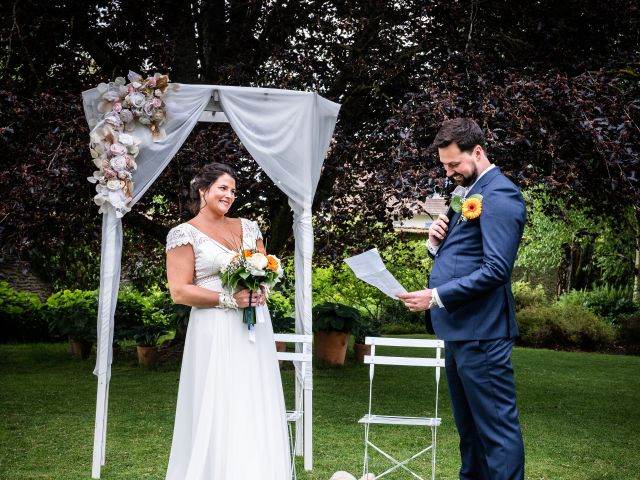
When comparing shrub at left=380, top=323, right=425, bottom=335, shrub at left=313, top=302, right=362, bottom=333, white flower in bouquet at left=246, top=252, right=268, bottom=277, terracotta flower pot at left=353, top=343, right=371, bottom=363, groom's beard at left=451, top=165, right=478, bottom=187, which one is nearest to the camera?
groom's beard at left=451, top=165, right=478, bottom=187

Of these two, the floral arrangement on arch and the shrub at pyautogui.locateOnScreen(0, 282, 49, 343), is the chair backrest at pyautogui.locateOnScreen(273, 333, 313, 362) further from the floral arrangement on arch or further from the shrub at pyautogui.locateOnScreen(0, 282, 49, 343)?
the shrub at pyautogui.locateOnScreen(0, 282, 49, 343)

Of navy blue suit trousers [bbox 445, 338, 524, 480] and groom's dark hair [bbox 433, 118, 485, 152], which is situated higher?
groom's dark hair [bbox 433, 118, 485, 152]

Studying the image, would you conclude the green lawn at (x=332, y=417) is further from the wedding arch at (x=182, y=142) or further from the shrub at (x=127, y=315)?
the wedding arch at (x=182, y=142)

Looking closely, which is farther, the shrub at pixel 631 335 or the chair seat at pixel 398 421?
the shrub at pixel 631 335

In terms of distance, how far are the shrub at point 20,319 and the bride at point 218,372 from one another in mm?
10390

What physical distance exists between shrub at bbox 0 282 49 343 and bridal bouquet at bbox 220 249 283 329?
1069cm

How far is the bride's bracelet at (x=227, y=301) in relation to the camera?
4.21 metres

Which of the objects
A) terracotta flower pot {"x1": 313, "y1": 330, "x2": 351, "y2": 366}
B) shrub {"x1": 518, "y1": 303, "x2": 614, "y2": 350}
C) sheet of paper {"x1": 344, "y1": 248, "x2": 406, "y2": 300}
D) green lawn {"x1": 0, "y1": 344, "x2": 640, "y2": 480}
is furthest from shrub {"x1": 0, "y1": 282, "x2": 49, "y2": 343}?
sheet of paper {"x1": 344, "y1": 248, "x2": 406, "y2": 300}

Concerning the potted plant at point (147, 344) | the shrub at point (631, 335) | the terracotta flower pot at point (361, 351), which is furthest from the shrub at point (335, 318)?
the shrub at point (631, 335)

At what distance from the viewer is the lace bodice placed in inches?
166

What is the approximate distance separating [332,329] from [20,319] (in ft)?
21.5

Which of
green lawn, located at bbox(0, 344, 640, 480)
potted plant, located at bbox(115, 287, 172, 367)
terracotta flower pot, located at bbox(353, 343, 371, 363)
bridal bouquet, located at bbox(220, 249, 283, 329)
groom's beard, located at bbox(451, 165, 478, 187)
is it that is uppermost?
groom's beard, located at bbox(451, 165, 478, 187)

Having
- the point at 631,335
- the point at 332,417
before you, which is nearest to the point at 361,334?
the point at 332,417

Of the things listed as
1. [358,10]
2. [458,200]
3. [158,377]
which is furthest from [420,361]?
[158,377]
